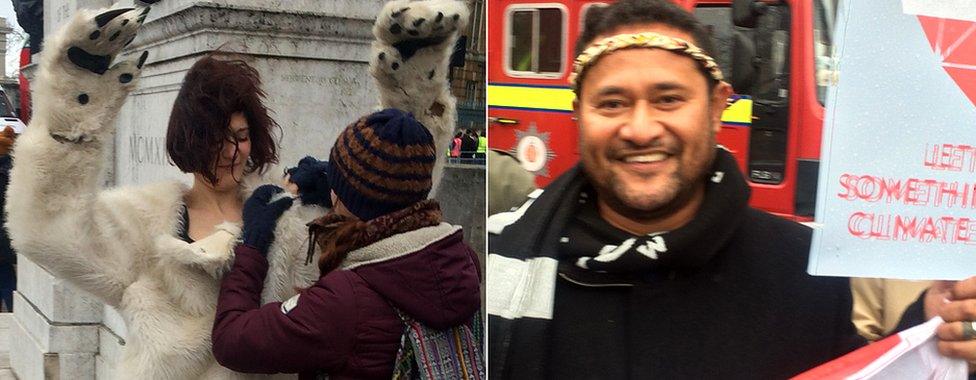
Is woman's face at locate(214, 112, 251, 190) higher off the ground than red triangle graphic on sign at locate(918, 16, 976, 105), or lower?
lower

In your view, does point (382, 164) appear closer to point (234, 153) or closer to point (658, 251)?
point (234, 153)

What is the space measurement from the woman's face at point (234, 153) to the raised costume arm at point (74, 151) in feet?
1.01

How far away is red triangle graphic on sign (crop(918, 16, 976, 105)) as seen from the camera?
139cm

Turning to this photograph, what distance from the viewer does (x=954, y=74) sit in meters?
1.40

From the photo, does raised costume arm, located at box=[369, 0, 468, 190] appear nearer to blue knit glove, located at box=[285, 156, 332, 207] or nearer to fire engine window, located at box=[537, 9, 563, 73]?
blue knit glove, located at box=[285, 156, 332, 207]

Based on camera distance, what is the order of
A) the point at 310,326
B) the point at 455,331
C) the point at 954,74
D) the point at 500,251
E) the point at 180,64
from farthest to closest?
the point at 180,64 → the point at 455,331 → the point at 310,326 → the point at 500,251 → the point at 954,74

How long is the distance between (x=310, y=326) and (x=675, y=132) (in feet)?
3.67

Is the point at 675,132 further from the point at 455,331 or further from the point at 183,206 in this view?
the point at 183,206

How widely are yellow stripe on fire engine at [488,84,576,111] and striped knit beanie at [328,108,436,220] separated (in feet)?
2.41

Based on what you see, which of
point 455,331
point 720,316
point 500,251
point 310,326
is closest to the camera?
point 720,316

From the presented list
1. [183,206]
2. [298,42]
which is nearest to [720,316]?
[183,206]

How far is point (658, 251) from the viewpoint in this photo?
58.9 inches

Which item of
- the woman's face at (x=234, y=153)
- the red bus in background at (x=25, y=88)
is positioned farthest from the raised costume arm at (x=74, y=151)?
the red bus in background at (x=25, y=88)

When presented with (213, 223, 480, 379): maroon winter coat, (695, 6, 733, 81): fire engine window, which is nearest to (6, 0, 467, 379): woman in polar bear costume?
(213, 223, 480, 379): maroon winter coat
